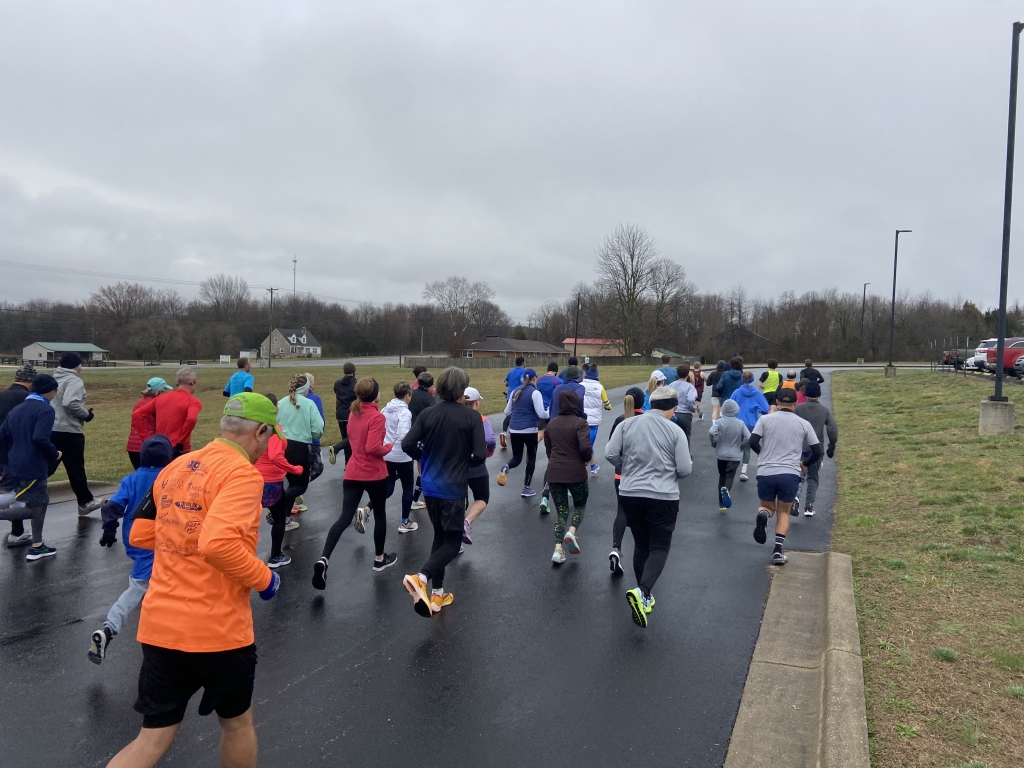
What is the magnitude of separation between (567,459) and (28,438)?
5312 millimetres

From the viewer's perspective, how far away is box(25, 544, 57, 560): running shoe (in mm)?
6578

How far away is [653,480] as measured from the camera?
5211mm

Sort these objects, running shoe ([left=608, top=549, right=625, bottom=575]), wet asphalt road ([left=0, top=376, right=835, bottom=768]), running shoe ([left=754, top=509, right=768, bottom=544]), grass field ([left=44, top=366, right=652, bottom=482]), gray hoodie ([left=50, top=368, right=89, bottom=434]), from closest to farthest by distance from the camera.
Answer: wet asphalt road ([left=0, top=376, right=835, bottom=768]) < running shoe ([left=608, top=549, right=625, bottom=575]) < running shoe ([left=754, top=509, right=768, bottom=544]) < gray hoodie ([left=50, top=368, right=89, bottom=434]) < grass field ([left=44, top=366, right=652, bottom=482])

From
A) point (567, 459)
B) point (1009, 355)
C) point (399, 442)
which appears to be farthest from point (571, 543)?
point (1009, 355)

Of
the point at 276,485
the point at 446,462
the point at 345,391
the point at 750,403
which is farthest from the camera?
the point at 345,391

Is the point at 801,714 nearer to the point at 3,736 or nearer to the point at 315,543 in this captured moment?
the point at 3,736

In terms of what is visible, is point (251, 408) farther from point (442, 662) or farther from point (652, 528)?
point (652, 528)

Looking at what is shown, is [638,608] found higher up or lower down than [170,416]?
lower down

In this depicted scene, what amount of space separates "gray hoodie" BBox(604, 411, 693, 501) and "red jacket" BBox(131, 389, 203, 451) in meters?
4.61

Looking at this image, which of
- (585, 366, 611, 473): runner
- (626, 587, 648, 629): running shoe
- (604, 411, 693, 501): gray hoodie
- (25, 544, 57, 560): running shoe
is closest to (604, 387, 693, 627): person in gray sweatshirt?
(604, 411, 693, 501): gray hoodie

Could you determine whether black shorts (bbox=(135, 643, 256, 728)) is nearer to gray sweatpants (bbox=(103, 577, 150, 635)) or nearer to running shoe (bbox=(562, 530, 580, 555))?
gray sweatpants (bbox=(103, 577, 150, 635))

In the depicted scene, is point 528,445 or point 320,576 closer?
point 320,576

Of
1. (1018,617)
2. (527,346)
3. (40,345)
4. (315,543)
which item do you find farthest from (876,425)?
(40,345)

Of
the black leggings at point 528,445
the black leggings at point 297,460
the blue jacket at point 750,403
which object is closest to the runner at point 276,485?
the black leggings at point 297,460
